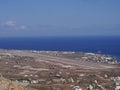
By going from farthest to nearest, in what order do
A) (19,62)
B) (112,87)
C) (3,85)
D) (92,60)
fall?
(92,60) → (19,62) → (112,87) → (3,85)

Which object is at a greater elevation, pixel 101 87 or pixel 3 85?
pixel 3 85

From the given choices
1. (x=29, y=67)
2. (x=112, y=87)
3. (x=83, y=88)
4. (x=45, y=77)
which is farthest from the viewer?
(x=29, y=67)

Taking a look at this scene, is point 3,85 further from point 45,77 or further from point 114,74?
point 114,74

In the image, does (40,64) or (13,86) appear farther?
(40,64)

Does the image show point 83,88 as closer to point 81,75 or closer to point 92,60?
point 81,75

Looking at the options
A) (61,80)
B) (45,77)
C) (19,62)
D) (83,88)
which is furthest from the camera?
(19,62)

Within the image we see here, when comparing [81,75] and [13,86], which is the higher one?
[13,86]

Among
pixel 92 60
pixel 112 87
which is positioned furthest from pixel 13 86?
pixel 92 60

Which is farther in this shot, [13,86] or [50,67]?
[50,67]

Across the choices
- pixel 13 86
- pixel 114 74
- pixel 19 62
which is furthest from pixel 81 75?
pixel 13 86
